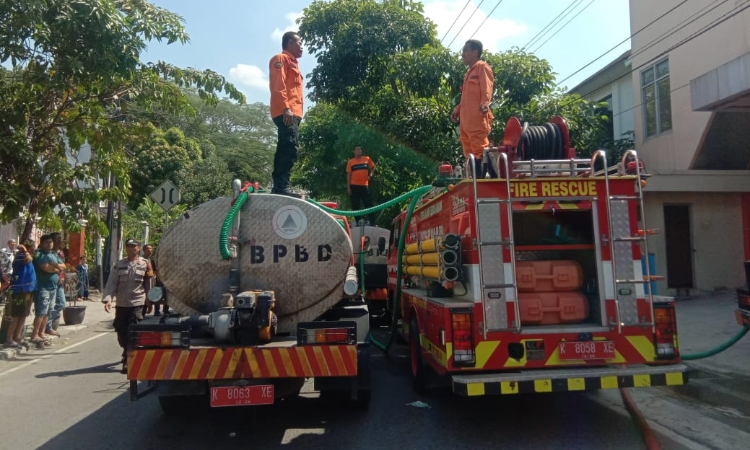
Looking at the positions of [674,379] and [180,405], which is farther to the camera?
[180,405]

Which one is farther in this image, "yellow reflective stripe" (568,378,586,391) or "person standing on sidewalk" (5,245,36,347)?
"person standing on sidewalk" (5,245,36,347)

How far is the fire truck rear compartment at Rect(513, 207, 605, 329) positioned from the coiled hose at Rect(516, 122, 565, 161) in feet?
2.49

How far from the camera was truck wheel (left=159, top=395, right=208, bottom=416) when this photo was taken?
244 inches

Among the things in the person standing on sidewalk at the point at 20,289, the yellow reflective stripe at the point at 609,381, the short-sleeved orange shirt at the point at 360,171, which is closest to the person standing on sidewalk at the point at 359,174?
the short-sleeved orange shirt at the point at 360,171

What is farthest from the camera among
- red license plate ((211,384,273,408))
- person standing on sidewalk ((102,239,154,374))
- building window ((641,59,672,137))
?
building window ((641,59,672,137))

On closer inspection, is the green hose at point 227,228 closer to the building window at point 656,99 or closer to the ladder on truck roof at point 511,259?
the ladder on truck roof at point 511,259

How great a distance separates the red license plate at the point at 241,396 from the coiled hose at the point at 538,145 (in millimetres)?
3655

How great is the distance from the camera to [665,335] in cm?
551

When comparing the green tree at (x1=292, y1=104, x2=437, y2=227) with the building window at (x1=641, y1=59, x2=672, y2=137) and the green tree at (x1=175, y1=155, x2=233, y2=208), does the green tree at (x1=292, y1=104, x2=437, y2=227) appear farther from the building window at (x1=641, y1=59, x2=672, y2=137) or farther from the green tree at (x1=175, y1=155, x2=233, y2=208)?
the green tree at (x1=175, y1=155, x2=233, y2=208)

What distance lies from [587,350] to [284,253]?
288 centimetres

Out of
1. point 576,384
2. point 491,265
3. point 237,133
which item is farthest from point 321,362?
point 237,133

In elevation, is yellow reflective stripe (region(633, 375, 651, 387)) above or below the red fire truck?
below

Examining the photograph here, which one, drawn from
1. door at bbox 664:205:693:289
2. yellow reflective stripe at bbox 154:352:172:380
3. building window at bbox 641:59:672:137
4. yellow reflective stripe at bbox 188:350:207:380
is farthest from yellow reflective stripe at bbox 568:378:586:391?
building window at bbox 641:59:672:137

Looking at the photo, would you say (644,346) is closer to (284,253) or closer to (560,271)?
(560,271)
